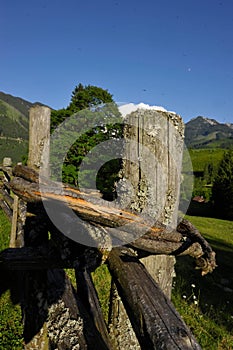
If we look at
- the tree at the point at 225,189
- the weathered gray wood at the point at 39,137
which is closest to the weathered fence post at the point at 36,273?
the weathered gray wood at the point at 39,137

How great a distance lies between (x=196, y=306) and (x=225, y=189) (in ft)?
62.2

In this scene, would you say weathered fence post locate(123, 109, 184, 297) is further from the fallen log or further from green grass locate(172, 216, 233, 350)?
green grass locate(172, 216, 233, 350)

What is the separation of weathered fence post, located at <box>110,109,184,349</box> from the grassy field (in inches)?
108

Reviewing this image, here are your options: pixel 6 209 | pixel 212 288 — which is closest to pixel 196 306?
pixel 212 288

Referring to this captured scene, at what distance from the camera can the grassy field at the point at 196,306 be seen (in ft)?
12.7

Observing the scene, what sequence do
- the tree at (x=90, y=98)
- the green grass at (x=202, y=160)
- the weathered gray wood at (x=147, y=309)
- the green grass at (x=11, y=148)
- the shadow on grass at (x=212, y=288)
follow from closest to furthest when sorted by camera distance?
the weathered gray wood at (x=147, y=309) → the shadow on grass at (x=212, y=288) → the tree at (x=90, y=98) → the green grass at (x=202, y=160) → the green grass at (x=11, y=148)

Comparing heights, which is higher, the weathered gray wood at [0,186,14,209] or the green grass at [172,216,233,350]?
the weathered gray wood at [0,186,14,209]

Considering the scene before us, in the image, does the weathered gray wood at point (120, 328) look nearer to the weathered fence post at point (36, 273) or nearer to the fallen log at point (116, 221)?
the weathered fence post at point (36, 273)

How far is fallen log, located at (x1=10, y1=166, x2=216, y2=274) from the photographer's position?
1344mm

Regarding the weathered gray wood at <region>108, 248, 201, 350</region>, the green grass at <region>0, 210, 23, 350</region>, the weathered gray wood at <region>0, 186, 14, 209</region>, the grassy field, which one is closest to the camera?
the weathered gray wood at <region>108, 248, 201, 350</region>

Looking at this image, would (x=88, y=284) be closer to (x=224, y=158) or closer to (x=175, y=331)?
(x=175, y=331)

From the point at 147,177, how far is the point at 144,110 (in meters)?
0.40

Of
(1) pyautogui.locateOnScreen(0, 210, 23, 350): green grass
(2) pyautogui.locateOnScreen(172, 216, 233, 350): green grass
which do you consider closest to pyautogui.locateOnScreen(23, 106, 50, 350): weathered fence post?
(1) pyautogui.locateOnScreen(0, 210, 23, 350): green grass

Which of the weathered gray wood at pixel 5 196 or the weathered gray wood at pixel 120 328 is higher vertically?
the weathered gray wood at pixel 5 196
